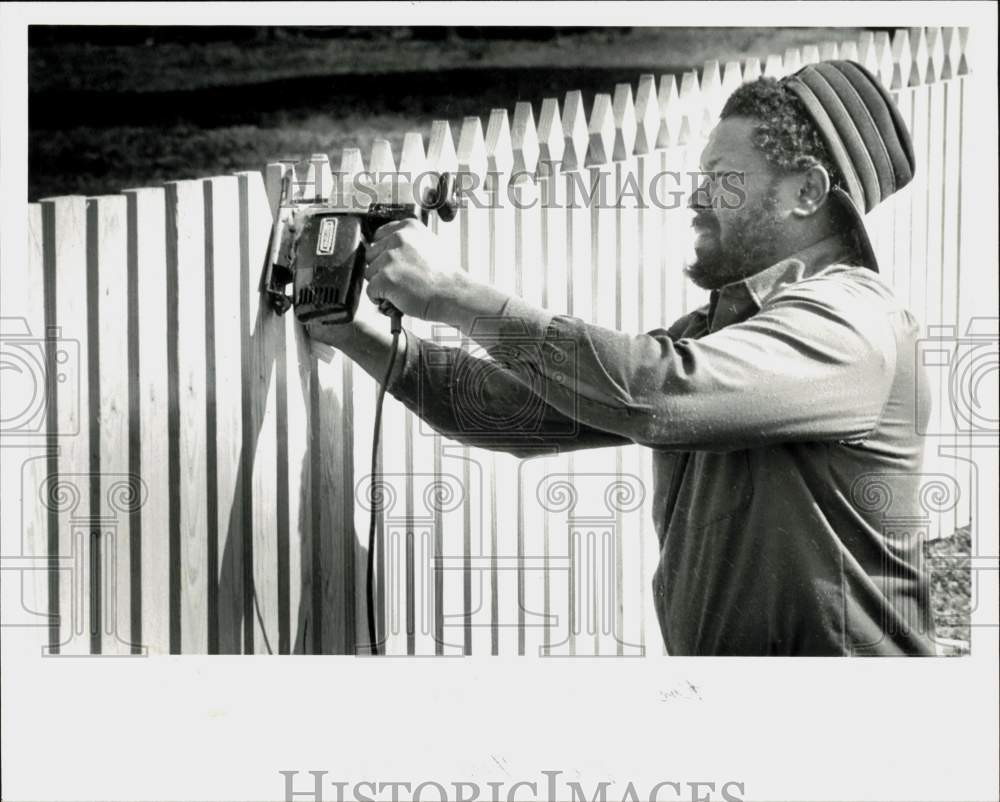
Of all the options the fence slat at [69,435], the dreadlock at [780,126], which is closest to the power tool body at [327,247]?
the fence slat at [69,435]

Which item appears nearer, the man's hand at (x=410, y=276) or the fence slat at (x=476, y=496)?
the man's hand at (x=410, y=276)

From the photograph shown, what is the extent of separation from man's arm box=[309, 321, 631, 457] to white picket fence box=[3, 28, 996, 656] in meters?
0.04

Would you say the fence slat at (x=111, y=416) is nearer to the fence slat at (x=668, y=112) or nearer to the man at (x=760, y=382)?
the man at (x=760, y=382)

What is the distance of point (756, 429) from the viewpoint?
3.28 meters

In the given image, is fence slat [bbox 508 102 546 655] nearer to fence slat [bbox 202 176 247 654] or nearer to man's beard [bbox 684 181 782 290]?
man's beard [bbox 684 181 782 290]

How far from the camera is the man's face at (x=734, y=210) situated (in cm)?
346

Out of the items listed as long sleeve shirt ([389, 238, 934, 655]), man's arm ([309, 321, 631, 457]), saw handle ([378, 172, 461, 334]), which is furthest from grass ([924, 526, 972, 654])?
saw handle ([378, 172, 461, 334])

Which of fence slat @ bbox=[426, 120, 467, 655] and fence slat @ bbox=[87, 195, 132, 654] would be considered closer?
fence slat @ bbox=[87, 195, 132, 654]

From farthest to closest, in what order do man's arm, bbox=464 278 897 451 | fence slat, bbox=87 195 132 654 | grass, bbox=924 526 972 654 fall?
grass, bbox=924 526 972 654, fence slat, bbox=87 195 132 654, man's arm, bbox=464 278 897 451

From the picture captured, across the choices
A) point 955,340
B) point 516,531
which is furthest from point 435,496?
point 955,340

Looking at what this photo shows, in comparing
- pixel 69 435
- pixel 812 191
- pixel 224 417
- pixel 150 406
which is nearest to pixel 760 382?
pixel 812 191

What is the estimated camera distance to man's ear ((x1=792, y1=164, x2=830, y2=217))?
3451 millimetres

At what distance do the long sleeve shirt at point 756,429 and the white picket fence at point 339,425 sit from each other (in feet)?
0.26

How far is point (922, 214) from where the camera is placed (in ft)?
11.9
